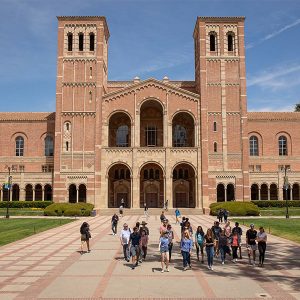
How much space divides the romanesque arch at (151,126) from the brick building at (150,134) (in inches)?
6.1

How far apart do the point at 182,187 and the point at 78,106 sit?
19.6m

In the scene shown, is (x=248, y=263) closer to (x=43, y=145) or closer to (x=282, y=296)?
(x=282, y=296)

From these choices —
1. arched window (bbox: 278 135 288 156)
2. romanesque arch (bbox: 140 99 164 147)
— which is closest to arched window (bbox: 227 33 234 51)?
romanesque arch (bbox: 140 99 164 147)

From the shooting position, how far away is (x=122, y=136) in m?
60.3

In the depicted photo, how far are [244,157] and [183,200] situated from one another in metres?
11.6

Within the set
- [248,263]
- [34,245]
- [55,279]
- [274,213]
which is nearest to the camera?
[55,279]

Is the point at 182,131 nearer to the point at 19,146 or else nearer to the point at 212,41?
the point at 212,41

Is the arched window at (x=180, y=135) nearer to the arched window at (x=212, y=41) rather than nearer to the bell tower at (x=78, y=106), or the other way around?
the arched window at (x=212, y=41)

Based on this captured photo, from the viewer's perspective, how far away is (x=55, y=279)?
14.0 m

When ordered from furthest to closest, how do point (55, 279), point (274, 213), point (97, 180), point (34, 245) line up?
point (97, 180) < point (274, 213) < point (34, 245) < point (55, 279)

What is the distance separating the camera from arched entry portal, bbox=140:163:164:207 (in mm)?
58156

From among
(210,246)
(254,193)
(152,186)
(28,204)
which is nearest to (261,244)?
(210,246)

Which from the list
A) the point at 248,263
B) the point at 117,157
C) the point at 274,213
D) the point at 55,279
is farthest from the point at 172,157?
the point at 55,279

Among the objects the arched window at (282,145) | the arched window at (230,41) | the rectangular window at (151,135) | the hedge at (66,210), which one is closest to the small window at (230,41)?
the arched window at (230,41)
